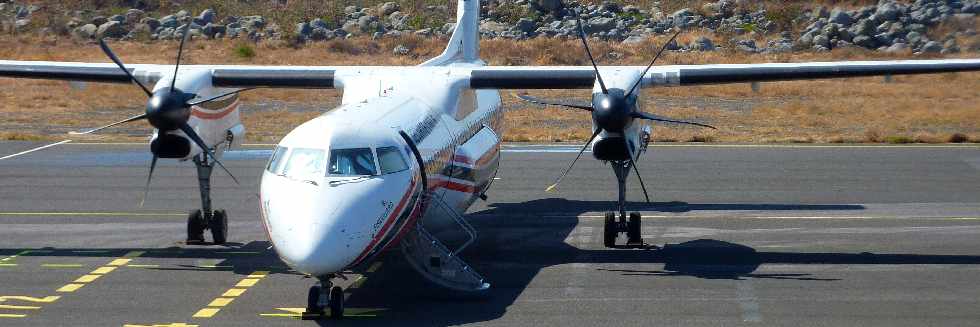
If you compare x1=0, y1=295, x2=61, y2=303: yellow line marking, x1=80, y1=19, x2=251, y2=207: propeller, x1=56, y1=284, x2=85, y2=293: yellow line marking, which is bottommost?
x1=56, y1=284, x2=85, y2=293: yellow line marking

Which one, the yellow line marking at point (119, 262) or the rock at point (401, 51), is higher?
the yellow line marking at point (119, 262)

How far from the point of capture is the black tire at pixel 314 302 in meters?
17.1

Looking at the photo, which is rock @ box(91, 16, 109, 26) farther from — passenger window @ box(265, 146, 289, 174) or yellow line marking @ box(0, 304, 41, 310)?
passenger window @ box(265, 146, 289, 174)

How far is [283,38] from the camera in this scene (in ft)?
225

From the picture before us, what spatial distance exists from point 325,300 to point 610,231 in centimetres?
696

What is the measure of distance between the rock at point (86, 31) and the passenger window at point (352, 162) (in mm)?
57751

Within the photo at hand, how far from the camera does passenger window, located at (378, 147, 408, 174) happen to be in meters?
18.0

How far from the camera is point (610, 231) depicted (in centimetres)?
2236

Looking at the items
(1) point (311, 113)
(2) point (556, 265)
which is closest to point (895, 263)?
(2) point (556, 265)

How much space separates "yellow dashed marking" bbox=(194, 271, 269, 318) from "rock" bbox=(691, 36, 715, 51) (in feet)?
155

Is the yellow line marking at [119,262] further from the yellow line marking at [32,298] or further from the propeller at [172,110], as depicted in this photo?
the yellow line marking at [32,298]

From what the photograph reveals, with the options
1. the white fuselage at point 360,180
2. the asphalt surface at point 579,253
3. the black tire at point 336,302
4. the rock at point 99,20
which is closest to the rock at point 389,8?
the rock at point 99,20

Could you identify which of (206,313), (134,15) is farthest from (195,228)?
(134,15)

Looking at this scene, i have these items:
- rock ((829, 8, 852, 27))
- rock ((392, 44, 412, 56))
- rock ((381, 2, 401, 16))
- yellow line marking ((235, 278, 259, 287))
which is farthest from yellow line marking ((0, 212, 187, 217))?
rock ((381, 2, 401, 16))
